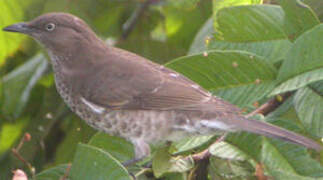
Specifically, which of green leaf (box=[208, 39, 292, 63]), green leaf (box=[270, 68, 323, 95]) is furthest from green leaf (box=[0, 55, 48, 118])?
green leaf (box=[270, 68, 323, 95])

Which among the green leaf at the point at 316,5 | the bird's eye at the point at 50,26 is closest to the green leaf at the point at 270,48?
the green leaf at the point at 316,5

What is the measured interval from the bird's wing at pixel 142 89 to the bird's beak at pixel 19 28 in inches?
18.5

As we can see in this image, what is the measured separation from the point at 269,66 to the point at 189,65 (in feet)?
1.33

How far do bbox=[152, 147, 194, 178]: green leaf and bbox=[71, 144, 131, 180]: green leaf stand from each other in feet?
0.74

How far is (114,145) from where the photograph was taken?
3299 mm

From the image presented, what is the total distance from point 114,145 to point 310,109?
102cm

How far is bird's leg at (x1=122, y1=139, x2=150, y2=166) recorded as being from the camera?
3.07 meters

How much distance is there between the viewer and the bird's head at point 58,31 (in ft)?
11.7

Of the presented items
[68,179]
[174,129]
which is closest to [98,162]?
[68,179]

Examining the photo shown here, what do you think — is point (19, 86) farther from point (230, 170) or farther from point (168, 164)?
point (230, 170)

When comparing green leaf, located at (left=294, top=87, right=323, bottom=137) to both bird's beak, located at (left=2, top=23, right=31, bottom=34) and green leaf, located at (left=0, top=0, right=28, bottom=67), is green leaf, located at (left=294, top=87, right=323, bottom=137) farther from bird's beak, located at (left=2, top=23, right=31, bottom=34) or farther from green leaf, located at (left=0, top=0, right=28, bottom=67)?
green leaf, located at (left=0, top=0, right=28, bottom=67)

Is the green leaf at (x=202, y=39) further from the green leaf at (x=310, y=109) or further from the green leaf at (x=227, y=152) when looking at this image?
the green leaf at (x=227, y=152)

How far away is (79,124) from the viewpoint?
4191 millimetres

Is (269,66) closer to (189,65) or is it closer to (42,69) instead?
(189,65)
